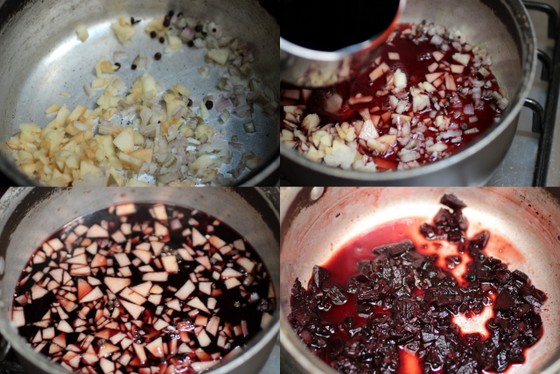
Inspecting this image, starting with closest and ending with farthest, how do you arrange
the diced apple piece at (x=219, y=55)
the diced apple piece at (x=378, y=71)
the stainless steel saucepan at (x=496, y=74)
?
the stainless steel saucepan at (x=496, y=74) → the diced apple piece at (x=378, y=71) → the diced apple piece at (x=219, y=55)

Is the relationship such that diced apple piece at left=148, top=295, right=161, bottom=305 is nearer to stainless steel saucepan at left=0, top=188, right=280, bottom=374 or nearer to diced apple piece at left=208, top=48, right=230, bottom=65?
stainless steel saucepan at left=0, top=188, right=280, bottom=374

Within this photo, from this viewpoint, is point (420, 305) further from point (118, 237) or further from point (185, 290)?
point (118, 237)

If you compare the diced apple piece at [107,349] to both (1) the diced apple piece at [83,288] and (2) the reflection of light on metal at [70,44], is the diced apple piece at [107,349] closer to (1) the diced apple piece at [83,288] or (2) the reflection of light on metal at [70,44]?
(1) the diced apple piece at [83,288]

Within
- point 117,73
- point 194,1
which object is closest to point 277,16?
point 194,1

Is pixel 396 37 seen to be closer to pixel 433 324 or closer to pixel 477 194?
pixel 477 194

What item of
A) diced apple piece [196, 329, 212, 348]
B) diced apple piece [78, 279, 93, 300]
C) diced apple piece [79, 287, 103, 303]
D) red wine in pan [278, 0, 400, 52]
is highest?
red wine in pan [278, 0, 400, 52]

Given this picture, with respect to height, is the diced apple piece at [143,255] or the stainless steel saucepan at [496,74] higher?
the stainless steel saucepan at [496,74]

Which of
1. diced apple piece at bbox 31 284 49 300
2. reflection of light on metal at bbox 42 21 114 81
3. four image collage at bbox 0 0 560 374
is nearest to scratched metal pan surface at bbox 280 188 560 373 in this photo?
four image collage at bbox 0 0 560 374

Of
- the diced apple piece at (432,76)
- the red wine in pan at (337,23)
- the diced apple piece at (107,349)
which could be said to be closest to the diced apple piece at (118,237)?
the diced apple piece at (107,349)
